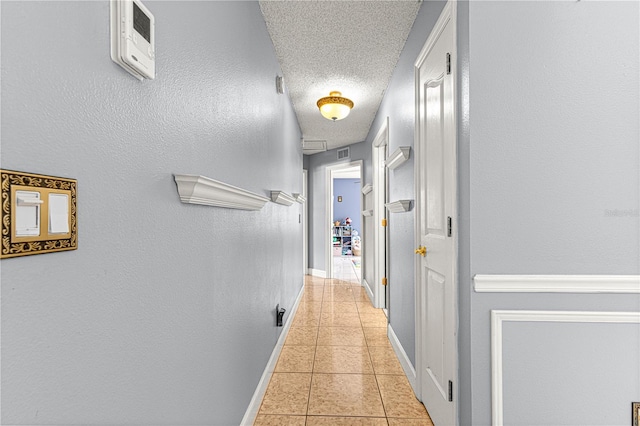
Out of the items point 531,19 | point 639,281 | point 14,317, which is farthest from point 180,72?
point 639,281

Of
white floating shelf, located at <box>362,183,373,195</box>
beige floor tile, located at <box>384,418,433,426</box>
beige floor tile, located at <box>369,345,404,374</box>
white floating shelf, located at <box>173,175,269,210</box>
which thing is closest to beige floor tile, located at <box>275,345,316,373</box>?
beige floor tile, located at <box>369,345,404,374</box>

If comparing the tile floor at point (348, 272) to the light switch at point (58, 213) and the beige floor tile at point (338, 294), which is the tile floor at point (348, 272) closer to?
the beige floor tile at point (338, 294)

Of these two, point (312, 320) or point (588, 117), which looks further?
point (312, 320)

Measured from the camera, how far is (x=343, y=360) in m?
2.62

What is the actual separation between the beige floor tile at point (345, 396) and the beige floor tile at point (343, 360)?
9 centimetres

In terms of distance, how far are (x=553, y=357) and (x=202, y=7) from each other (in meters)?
1.83

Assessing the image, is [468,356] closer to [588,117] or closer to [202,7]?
[588,117]

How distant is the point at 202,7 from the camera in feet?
3.72

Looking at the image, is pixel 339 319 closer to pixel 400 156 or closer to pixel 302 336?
pixel 302 336

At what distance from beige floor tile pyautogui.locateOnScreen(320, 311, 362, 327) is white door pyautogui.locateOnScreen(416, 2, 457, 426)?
1.52 meters

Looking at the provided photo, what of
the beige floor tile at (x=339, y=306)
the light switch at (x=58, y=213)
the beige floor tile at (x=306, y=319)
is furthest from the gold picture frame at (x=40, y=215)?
the beige floor tile at (x=339, y=306)

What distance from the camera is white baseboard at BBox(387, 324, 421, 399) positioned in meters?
2.13

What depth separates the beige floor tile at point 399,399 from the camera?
6.28 feet

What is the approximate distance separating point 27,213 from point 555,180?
1.58 meters
